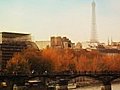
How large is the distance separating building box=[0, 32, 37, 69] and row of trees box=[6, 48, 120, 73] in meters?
3.02

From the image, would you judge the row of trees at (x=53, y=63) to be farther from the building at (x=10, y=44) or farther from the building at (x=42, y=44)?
the building at (x=42, y=44)

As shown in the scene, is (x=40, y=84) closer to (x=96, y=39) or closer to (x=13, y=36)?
(x=13, y=36)

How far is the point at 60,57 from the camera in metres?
88.8

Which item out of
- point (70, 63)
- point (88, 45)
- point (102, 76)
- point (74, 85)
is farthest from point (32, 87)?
point (88, 45)

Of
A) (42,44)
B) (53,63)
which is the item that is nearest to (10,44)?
(53,63)

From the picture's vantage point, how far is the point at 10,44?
8444 cm

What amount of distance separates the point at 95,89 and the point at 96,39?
108480mm

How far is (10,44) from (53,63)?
A: 1082 cm

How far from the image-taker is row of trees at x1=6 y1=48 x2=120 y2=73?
68938mm

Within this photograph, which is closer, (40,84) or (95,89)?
(40,84)

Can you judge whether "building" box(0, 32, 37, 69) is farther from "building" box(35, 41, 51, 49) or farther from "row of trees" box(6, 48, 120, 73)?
"building" box(35, 41, 51, 49)

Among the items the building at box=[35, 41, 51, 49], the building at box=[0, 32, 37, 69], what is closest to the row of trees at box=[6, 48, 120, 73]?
the building at box=[0, 32, 37, 69]

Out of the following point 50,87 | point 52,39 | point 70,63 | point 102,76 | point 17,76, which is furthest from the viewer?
point 52,39

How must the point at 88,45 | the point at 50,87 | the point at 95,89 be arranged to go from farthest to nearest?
the point at 88,45 < the point at 95,89 < the point at 50,87
